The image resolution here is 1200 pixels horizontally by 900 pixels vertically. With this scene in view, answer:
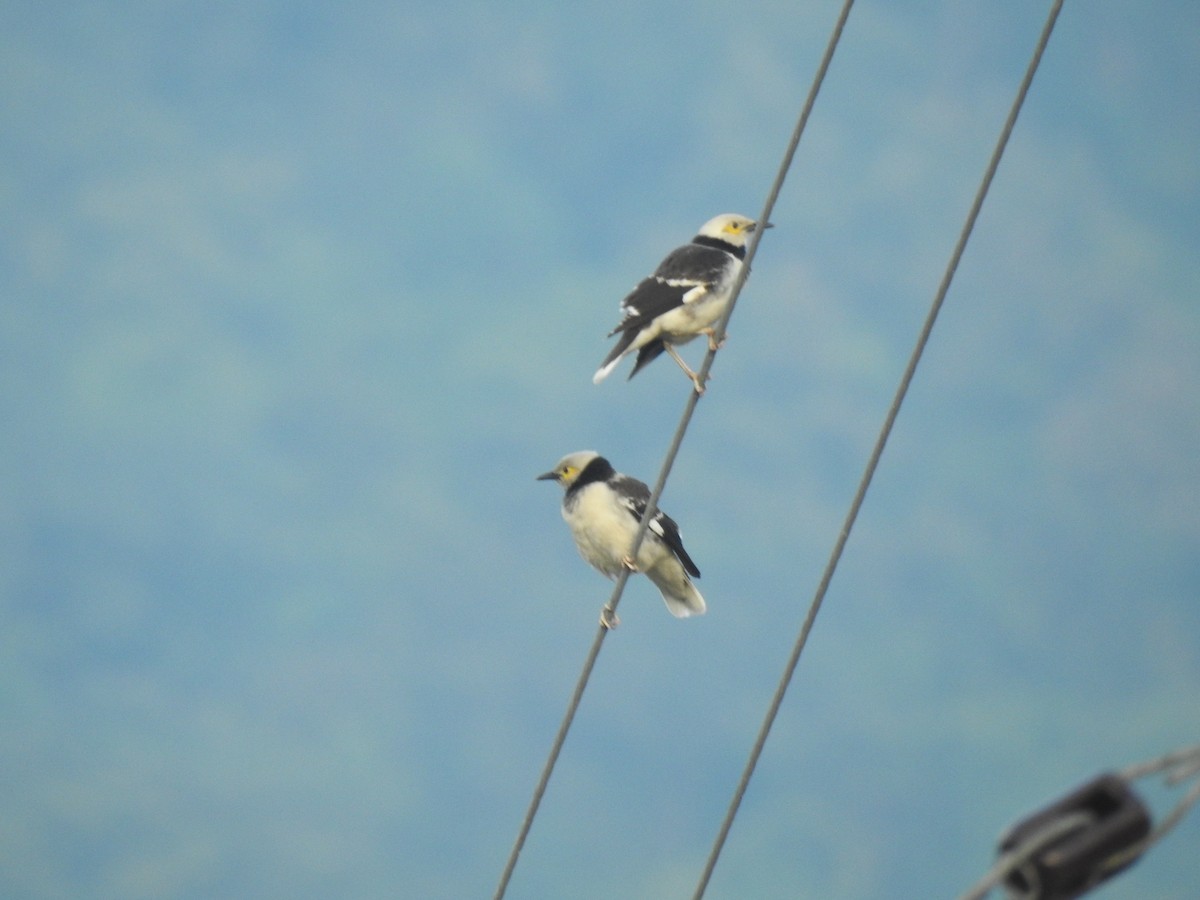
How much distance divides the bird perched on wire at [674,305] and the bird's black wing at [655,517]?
0.52 m

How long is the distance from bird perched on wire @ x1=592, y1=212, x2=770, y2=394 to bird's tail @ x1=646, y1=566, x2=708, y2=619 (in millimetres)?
952

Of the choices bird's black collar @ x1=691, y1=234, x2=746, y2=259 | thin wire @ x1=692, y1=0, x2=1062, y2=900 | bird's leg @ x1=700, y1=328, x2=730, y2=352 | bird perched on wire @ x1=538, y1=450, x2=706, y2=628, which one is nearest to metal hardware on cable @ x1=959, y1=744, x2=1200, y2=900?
thin wire @ x1=692, y1=0, x2=1062, y2=900

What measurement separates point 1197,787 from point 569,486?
5256mm

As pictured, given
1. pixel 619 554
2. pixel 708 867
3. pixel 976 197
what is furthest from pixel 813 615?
pixel 619 554

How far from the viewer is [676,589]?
770 centimetres

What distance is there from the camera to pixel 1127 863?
7.67 ft

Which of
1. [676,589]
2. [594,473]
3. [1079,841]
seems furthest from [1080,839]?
[676,589]

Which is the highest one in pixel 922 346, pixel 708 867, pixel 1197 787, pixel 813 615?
pixel 922 346

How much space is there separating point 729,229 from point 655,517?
1.95 meters

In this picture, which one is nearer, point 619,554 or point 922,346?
point 922,346

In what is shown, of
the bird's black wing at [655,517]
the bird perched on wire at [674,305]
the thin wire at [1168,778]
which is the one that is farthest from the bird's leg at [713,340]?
the thin wire at [1168,778]

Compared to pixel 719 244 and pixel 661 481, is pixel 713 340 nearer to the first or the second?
pixel 661 481

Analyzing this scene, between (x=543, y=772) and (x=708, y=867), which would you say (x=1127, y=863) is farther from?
(x=543, y=772)

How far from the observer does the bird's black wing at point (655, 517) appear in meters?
7.29
